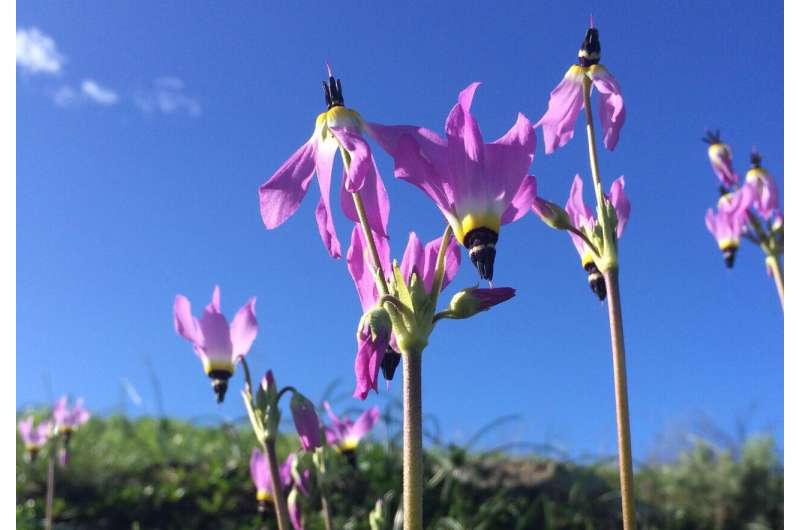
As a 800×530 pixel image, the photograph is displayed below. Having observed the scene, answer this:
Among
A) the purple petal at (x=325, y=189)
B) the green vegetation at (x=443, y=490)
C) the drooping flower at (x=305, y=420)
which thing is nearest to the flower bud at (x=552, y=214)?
the purple petal at (x=325, y=189)

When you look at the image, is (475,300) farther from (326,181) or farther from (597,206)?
(597,206)

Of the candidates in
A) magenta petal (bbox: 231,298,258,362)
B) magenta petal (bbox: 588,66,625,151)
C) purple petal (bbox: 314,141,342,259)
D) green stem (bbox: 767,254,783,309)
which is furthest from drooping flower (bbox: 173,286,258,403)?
green stem (bbox: 767,254,783,309)

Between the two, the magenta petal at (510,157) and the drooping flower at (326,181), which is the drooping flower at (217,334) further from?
the magenta petal at (510,157)

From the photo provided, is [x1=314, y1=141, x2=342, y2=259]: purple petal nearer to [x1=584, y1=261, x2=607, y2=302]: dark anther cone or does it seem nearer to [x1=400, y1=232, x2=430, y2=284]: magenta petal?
[x1=400, y1=232, x2=430, y2=284]: magenta petal
